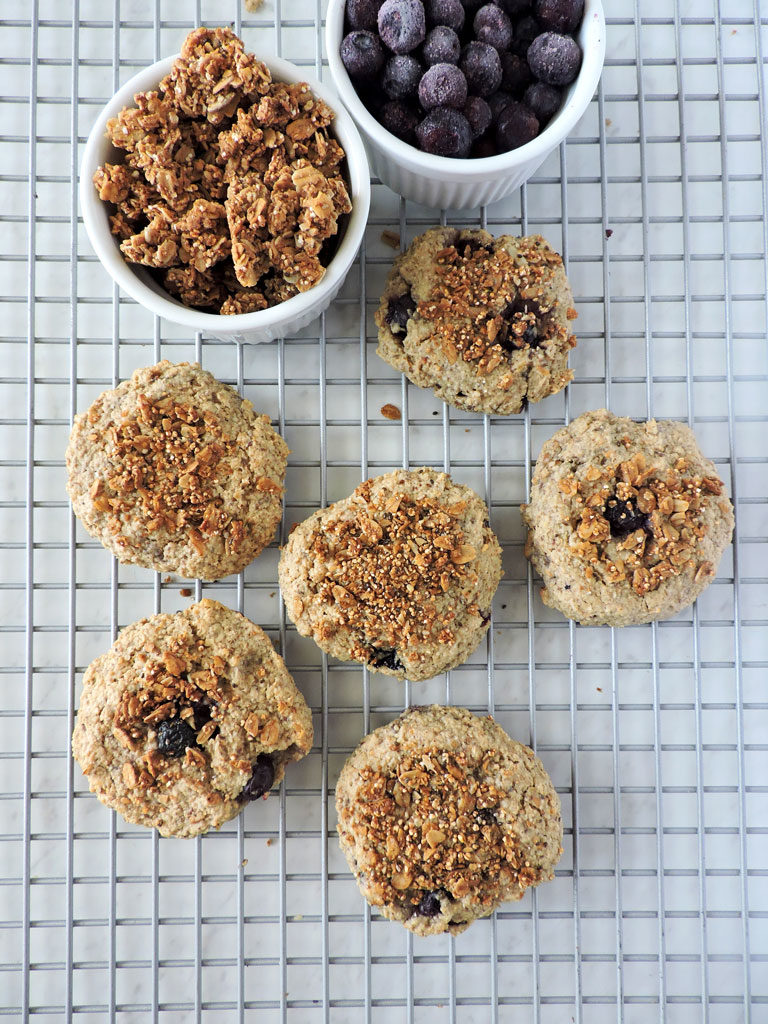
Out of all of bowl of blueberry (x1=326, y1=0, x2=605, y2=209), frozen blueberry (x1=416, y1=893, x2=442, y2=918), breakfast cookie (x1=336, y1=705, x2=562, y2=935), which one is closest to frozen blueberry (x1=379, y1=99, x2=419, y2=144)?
bowl of blueberry (x1=326, y1=0, x2=605, y2=209)

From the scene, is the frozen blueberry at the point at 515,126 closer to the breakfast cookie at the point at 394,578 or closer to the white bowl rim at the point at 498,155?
the white bowl rim at the point at 498,155

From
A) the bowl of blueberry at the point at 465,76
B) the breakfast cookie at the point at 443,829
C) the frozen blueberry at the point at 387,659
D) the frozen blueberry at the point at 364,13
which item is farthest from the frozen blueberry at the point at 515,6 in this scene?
the breakfast cookie at the point at 443,829

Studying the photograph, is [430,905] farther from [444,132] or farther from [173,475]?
[444,132]

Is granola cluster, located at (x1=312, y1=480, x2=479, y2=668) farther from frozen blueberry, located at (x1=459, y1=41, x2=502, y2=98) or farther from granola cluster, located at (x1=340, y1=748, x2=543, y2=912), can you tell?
frozen blueberry, located at (x1=459, y1=41, x2=502, y2=98)

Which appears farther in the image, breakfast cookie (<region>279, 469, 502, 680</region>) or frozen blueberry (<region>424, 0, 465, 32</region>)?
breakfast cookie (<region>279, 469, 502, 680</region>)

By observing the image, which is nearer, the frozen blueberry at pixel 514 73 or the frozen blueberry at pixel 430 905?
the frozen blueberry at pixel 514 73
